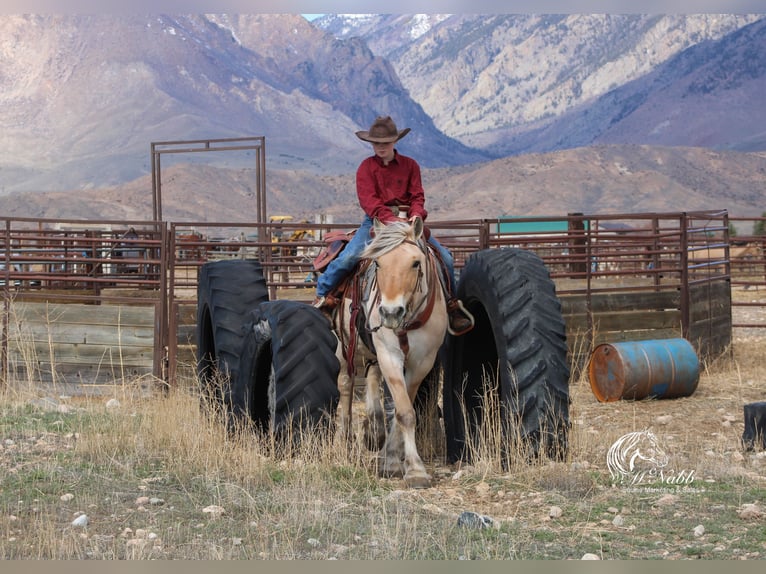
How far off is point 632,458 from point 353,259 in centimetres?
240

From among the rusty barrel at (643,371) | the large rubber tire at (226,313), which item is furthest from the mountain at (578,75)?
the large rubber tire at (226,313)

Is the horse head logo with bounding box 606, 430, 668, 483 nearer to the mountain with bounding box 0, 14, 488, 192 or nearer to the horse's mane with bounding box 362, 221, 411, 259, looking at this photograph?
the horse's mane with bounding box 362, 221, 411, 259

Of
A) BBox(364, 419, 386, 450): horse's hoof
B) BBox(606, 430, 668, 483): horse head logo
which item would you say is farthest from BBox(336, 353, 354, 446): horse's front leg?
BBox(606, 430, 668, 483): horse head logo

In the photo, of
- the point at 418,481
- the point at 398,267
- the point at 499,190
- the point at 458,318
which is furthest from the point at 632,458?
the point at 499,190

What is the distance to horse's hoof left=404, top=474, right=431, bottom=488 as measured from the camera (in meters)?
6.89

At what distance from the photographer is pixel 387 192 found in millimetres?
7883

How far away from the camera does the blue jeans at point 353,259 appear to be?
7.95 m

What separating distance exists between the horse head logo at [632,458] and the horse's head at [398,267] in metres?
1.67

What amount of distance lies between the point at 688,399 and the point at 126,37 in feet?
435

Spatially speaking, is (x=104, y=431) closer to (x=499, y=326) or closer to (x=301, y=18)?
(x=499, y=326)

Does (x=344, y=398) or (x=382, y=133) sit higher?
(x=382, y=133)

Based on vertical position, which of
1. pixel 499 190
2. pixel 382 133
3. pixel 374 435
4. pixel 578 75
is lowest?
pixel 374 435

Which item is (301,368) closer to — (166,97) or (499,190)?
(499,190)

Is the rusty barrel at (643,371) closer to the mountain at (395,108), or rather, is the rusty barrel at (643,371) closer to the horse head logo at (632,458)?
the horse head logo at (632,458)
